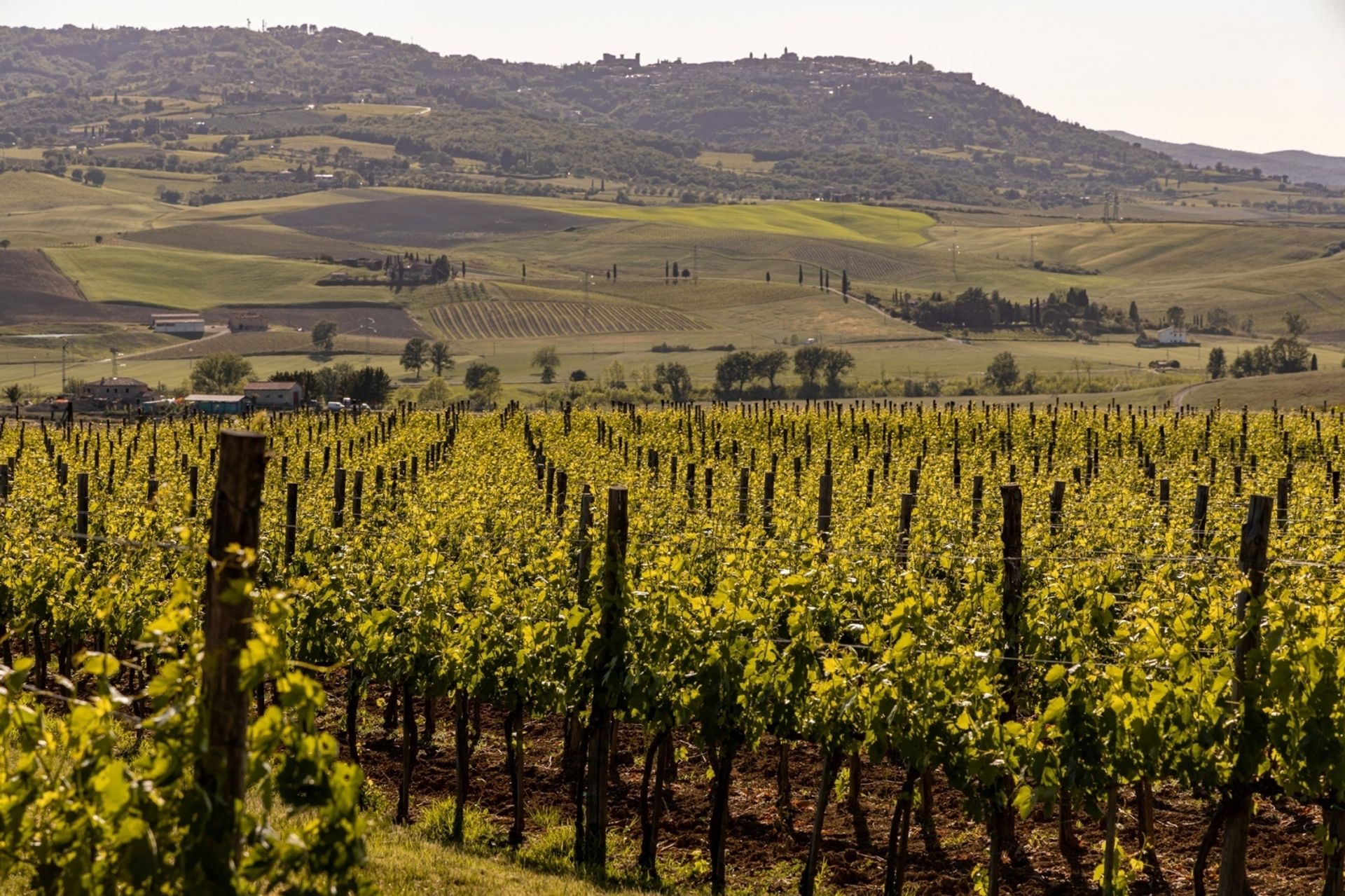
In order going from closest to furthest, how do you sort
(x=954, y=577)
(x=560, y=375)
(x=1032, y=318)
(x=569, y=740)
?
(x=569, y=740)
(x=954, y=577)
(x=560, y=375)
(x=1032, y=318)

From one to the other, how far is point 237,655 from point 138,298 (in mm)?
184316

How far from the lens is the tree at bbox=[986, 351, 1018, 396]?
109 meters

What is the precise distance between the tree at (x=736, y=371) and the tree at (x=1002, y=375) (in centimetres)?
1804

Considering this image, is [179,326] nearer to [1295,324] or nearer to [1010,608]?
[1295,324]

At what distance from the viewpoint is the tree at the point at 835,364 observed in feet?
376

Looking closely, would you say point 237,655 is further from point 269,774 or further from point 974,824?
point 974,824

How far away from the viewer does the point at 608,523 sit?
37.4ft

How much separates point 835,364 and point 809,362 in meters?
2.09

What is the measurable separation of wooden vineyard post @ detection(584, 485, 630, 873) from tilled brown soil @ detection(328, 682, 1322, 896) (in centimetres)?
72

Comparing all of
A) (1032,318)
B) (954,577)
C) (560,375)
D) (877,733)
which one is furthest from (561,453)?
(1032,318)

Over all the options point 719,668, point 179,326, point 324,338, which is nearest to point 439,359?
point 324,338

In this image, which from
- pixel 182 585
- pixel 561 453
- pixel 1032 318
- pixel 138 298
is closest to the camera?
pixel 182 585

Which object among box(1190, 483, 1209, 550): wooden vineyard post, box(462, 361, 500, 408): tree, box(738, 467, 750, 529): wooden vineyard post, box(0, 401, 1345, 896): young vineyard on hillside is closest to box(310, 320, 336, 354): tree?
box(462, 361, 500, 408): tree

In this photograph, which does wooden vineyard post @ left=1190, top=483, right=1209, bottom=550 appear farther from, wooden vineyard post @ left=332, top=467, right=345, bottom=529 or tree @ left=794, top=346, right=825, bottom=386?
tree @ left=794, top=346, right=825, bottom=386
